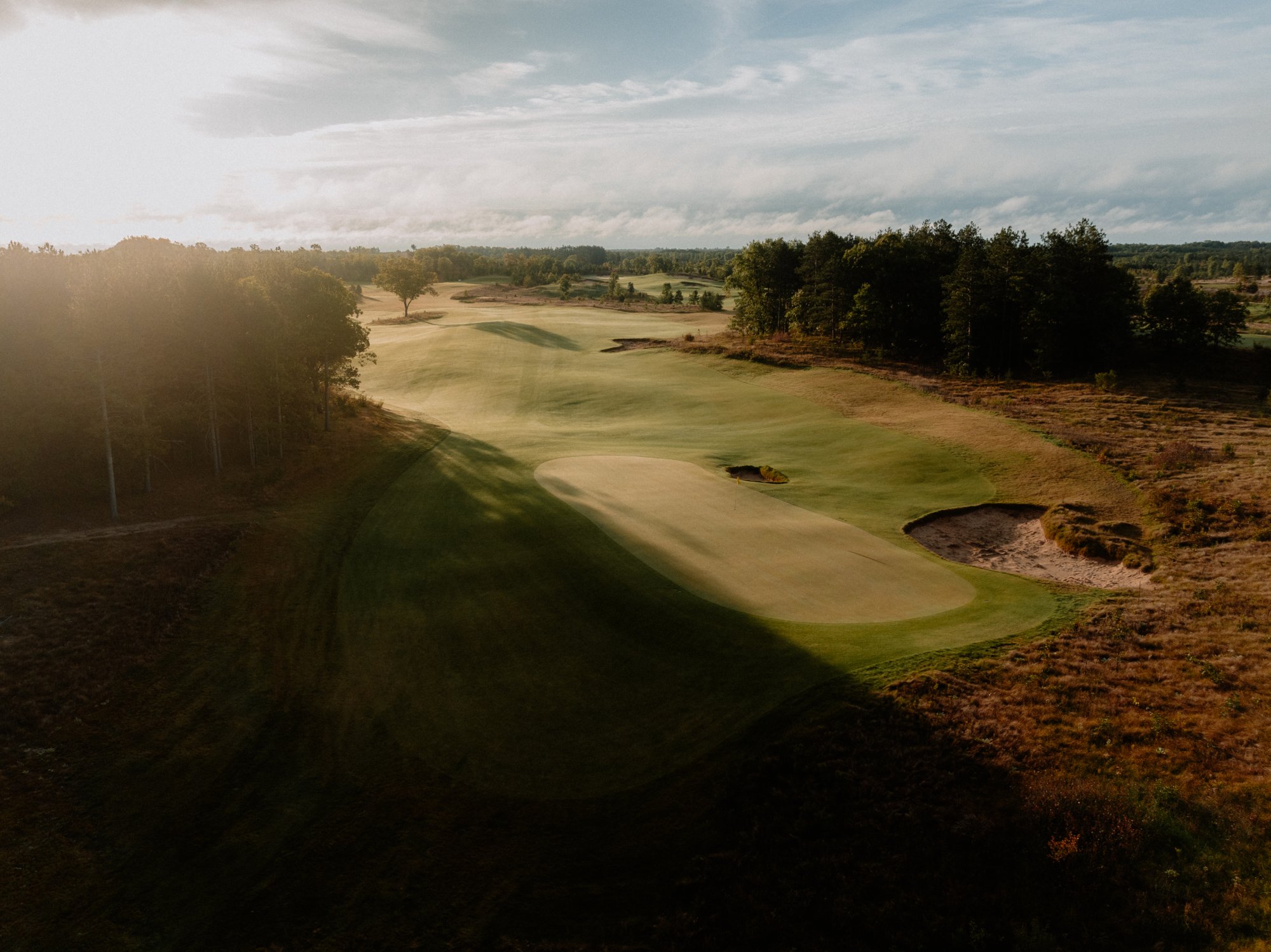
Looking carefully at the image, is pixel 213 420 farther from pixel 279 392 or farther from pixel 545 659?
pixel 545 659

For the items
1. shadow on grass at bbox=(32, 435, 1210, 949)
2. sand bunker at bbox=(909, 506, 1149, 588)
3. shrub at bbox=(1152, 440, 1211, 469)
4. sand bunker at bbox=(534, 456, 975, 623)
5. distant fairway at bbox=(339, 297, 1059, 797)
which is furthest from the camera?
shrub at bbox=(1152, 440, 1211, 469)

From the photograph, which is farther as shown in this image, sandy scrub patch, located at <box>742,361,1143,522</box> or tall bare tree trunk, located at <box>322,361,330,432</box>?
tall bare tree trunk, located at <box>322,361,330,432</box>

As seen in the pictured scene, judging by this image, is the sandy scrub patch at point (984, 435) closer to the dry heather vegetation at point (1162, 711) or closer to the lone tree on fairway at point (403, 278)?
the dry heather vegetation at point (1162, 711)

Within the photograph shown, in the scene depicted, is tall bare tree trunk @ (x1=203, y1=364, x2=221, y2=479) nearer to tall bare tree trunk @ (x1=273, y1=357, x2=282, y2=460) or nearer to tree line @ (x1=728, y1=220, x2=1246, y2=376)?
tall bare tree trunk @ (x1=273, y1=357, x2=282, y2=460)

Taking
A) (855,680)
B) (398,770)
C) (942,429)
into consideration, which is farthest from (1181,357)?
(398,770)

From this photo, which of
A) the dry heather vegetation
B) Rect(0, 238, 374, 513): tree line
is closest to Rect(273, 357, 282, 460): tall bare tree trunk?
Rect(0, 238, 374, 513): tree line

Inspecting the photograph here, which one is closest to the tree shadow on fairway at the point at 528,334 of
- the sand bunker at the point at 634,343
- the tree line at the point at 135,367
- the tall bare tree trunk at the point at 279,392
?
the sand bunker at the point at 634,343
